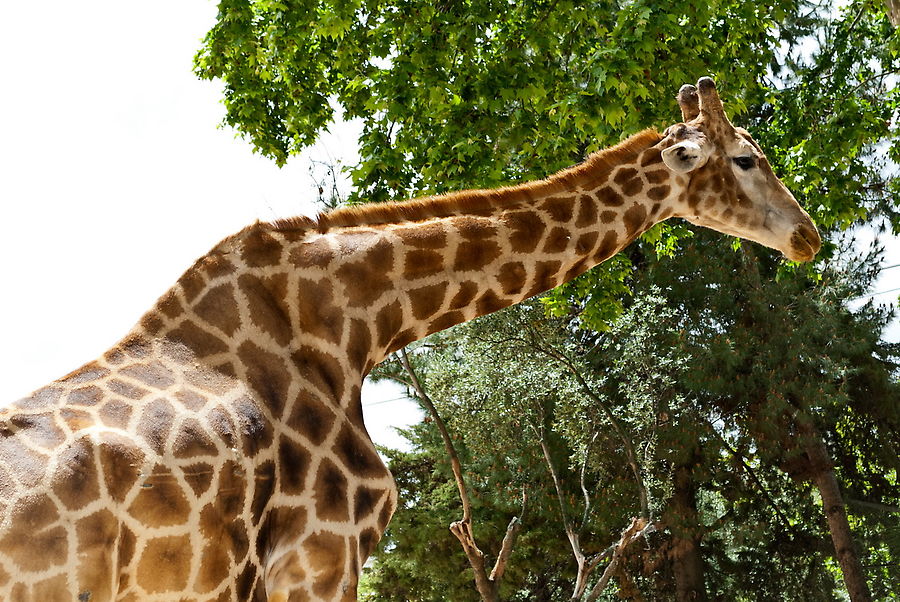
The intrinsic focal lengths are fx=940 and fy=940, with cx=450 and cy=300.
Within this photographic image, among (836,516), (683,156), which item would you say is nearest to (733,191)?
(683,156)

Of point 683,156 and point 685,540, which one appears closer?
point 683,156

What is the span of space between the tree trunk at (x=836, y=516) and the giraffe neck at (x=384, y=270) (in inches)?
512

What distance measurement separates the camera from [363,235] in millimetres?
3908

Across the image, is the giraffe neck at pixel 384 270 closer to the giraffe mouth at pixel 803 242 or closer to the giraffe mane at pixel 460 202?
the giraffe mane at pixel 460 202

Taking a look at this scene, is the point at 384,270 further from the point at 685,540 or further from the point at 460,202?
the point at 685,540

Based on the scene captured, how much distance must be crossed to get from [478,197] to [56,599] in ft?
7.63

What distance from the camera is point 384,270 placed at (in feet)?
12.7

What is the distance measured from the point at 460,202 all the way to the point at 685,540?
13.4 m

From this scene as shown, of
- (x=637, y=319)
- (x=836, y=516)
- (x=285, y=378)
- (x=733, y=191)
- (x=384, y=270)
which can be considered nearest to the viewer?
(x=285, y=378)

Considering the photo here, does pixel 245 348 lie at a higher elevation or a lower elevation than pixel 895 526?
lower

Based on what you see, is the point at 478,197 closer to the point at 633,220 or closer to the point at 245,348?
the point at 633,220

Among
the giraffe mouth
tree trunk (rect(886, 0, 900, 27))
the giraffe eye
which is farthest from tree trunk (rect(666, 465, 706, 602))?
the giraffe eye

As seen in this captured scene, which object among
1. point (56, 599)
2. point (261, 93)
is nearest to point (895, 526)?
point (261, 93)

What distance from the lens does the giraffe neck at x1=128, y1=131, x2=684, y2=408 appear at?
3555 mm
